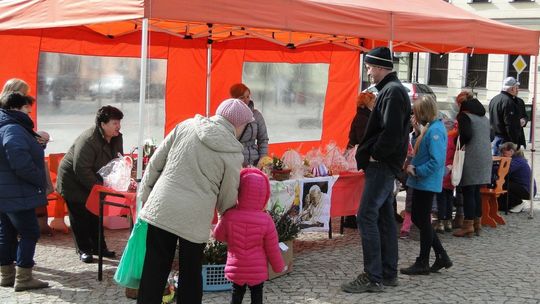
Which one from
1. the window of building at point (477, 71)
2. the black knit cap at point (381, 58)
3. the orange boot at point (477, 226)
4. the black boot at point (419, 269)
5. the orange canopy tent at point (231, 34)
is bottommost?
the black boot at point (419, 269)

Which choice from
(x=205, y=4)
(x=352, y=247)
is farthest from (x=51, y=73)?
(x=352, y=247)

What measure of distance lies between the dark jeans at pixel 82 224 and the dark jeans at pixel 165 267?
2030 mm

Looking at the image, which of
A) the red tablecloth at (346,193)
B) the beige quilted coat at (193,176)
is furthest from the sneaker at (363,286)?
the beige quilted coat at (193,176)

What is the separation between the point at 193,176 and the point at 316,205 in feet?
8.56

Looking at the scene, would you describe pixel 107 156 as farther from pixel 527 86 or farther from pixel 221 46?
pixel 527 86

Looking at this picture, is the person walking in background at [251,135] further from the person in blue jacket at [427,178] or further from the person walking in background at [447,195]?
the person walking in background at [447,195]

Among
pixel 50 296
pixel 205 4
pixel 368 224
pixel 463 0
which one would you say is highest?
pixel 463 0

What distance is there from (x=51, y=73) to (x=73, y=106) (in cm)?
51

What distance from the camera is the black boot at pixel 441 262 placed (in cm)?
569

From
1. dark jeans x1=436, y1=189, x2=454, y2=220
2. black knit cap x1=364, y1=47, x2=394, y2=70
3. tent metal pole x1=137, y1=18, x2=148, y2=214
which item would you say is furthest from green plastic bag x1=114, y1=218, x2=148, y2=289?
dark jeans x1=436, y1=189, x2=454, y2=220

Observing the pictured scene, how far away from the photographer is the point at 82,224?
5836mm

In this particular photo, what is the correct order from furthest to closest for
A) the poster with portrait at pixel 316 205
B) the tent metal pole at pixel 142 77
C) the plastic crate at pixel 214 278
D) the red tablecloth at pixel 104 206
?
the poster with portrait at pixel 316 205 → the red tablecloth at pixel 104 206 → the plastic crate at pixel 214 278 → the tent metal pole at pixel 142 77

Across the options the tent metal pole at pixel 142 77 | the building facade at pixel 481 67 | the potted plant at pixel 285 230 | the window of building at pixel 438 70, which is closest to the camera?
the tent metal pole at pixel 142 77

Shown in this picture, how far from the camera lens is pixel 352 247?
21.9 ft
